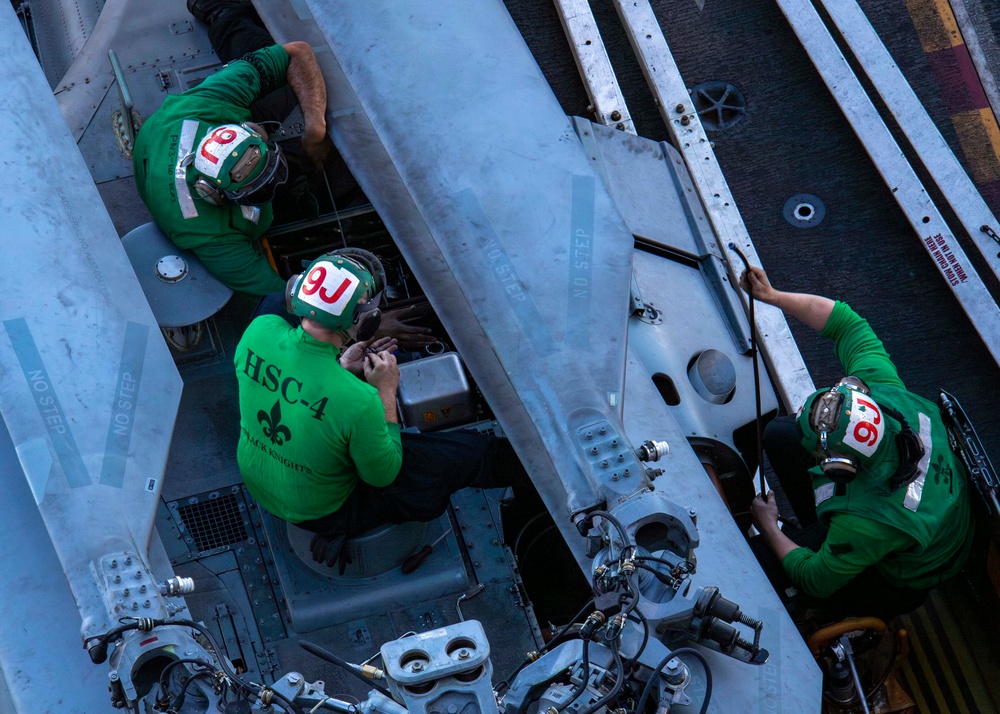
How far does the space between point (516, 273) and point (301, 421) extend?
836 millimetres

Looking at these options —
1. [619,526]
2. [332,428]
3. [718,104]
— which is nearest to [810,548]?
[619,526]

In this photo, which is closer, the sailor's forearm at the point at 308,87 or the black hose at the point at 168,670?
the black hose at the point at 168,670

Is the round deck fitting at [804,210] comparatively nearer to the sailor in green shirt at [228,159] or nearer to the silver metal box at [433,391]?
the silver metal box at [433,391]

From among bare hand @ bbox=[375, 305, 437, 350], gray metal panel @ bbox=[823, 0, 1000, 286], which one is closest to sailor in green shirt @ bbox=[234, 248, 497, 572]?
bare hand @ bbox=[375, 305, 437, 350]

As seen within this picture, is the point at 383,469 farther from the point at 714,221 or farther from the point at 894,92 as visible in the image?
the point at 894,92

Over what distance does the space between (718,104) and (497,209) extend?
2.45 meters

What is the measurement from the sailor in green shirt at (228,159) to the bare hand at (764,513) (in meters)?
1.94

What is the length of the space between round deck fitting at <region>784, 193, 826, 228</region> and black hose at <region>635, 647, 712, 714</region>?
3.07m

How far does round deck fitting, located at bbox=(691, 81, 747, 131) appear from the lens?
18.7 feet

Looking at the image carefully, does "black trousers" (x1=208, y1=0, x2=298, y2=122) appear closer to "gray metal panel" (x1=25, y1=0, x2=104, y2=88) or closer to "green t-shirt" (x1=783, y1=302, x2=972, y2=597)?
"gray metal panel" (x1=25, y1=0, x2=104, y2=88)

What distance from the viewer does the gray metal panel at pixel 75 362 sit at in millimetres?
3225

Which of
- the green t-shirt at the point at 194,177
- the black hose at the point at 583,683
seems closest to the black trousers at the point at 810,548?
the black hose at the point at 583,683

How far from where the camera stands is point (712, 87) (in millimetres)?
5750

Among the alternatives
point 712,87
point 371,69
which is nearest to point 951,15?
point 712,87
